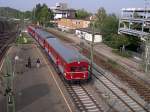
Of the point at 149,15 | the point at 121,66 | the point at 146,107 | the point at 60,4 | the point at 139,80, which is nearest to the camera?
the point at 146,107

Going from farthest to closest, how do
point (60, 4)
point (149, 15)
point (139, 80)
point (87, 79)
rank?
1. point (60, 4)
2. point (149, 15)
3. point (139, 80)
4. point (87, 79)

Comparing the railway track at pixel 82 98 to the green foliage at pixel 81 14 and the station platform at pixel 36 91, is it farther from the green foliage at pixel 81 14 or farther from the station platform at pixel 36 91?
the green foliage at pixel 81 14

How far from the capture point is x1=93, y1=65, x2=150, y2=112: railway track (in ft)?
66.3

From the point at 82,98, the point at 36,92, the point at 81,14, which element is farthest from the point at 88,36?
the point at 81,14

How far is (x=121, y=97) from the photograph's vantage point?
22938 mm

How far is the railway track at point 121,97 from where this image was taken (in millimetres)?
20219

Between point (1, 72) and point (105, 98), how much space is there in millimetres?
12125

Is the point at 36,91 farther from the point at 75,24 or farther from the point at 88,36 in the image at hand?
the point at 75,24

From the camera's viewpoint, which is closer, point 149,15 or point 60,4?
point 149,15

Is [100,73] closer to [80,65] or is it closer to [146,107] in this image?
[80,65]

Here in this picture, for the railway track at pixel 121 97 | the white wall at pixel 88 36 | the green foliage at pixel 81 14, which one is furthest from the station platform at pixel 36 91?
the green foliage at pixel 81 14

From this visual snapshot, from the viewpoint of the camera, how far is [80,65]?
24984 millimetres

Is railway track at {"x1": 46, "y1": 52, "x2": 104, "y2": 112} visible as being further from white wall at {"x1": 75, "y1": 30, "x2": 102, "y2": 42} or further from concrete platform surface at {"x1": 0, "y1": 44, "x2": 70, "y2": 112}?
white wall at {"x1": 75, "y1": 30, "x2": 102, "y2": 42}

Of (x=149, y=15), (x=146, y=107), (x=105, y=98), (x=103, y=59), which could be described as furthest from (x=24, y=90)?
(x=149, y=15)
